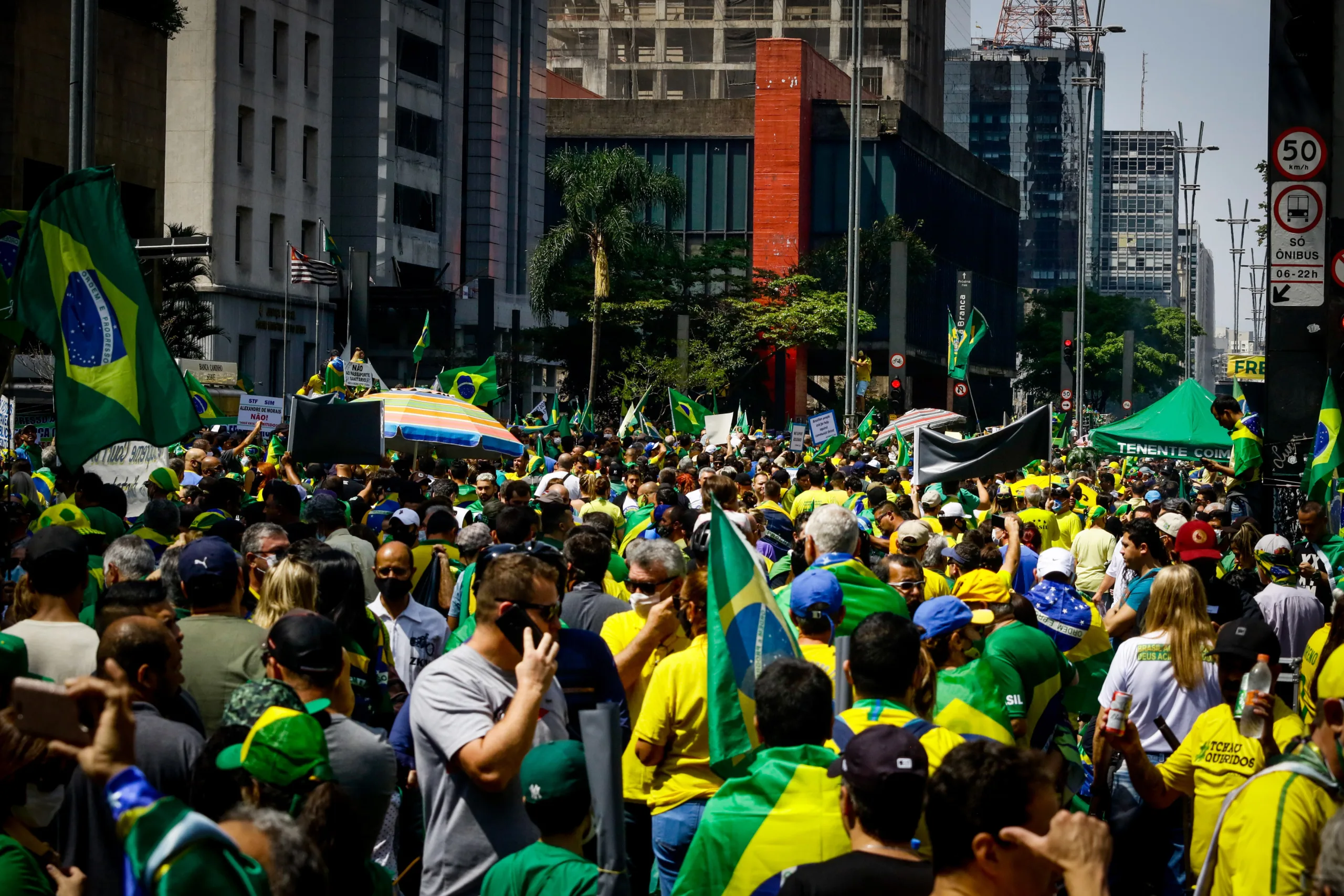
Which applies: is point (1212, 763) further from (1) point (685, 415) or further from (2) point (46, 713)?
(1) point (685, 415)

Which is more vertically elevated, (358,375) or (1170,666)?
(358,375)

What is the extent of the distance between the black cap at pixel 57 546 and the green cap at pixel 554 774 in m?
2.62

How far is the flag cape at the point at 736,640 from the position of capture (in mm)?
5453

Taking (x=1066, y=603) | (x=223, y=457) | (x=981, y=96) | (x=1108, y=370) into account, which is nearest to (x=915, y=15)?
(x=1108, y=370)

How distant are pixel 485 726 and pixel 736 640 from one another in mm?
1055

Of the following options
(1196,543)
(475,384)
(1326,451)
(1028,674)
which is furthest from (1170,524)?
(475,384)

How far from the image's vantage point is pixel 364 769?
181 inches

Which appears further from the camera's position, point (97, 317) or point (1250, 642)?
point (97, 317)

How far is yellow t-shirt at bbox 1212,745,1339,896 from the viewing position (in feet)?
13.8

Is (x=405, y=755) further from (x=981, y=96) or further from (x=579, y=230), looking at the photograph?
(x=981, y=96)

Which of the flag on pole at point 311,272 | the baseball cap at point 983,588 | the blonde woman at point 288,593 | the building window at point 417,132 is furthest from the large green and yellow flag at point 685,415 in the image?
the building window at point 417,132

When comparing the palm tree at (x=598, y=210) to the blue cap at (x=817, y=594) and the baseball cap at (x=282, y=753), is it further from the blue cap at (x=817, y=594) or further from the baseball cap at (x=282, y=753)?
the baseball cap at (x=282, y=753)

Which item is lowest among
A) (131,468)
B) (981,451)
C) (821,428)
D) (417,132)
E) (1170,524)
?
(1170,524)

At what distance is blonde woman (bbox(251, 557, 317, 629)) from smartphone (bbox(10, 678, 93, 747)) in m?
3.65
